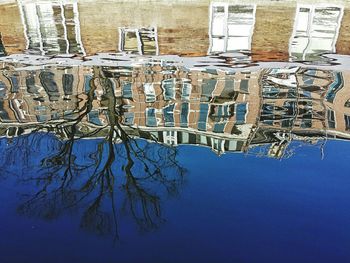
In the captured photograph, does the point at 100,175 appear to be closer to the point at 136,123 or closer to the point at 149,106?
the point at 136,123

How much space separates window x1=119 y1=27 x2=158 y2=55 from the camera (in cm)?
1036

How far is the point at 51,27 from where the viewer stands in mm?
12906

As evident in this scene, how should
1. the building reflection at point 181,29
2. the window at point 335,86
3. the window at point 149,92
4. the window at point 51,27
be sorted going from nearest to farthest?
the window at point 149,92
the window at point 335,86
the building reflection at point 181,29
the window at point 51,27

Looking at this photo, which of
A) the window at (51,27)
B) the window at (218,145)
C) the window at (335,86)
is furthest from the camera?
the window at (51,27)

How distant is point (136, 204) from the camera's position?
462 centimetres

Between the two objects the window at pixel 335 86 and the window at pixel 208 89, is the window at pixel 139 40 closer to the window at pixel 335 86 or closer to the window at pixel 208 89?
the window at pixel 208 89

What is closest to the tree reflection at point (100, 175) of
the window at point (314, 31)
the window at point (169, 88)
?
the window at point (169, 88)

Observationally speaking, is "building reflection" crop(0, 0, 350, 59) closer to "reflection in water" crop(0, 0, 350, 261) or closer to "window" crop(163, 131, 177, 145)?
"reflection in water" crop(0, 0, 350, 261)

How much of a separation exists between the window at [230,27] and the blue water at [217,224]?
581 centimetres

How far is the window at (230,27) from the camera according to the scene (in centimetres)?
1094

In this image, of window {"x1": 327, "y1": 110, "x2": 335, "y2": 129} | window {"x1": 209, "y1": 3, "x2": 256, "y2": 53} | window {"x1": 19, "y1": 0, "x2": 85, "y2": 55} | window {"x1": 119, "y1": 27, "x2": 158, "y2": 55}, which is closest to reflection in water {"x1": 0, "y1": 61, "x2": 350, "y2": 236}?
window {"x1": 327, "y1": 110, "x2": 335, "y2": 129}

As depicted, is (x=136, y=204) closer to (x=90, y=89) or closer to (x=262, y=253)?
(x=262, y=253)

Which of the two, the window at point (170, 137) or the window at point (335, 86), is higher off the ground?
the window at point (335, 86)

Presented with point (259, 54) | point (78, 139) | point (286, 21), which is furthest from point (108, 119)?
point (286, 21)
